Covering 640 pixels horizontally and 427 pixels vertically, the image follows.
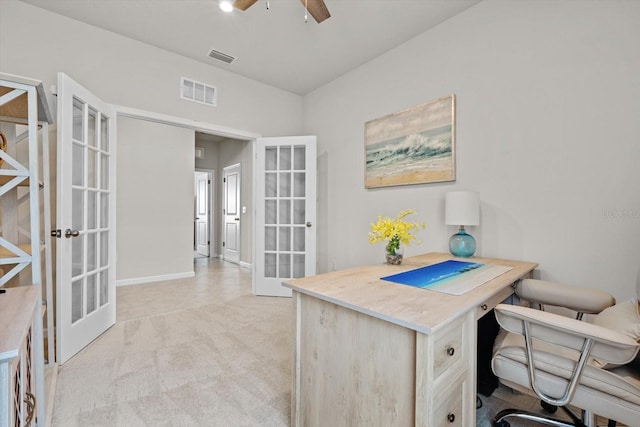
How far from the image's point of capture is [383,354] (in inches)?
→ 40.4

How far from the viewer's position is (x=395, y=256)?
73.6 inches

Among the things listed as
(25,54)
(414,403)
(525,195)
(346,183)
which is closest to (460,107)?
(525,195)

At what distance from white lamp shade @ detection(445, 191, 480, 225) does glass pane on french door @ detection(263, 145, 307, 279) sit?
1.96 meters

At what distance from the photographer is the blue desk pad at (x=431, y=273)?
57.0 inches

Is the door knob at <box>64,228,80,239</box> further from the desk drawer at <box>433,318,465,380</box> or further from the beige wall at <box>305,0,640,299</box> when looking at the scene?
the beige wall at <box>305,0,640,299</box>

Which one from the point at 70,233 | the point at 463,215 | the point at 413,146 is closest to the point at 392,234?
the point at 463,215

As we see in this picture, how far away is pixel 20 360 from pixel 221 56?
10.7ft

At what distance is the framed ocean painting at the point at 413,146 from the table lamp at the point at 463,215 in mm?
383

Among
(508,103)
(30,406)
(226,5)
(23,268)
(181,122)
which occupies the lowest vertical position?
(30,406)

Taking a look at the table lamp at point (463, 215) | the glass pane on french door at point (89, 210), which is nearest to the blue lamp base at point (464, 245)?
the table lamp at point (463, 215)

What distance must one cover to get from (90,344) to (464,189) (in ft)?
11.1

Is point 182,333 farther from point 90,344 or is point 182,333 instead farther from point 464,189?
point 464,189

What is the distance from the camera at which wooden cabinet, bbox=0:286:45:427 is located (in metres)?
0.67

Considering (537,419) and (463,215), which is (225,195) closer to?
(463,215)
